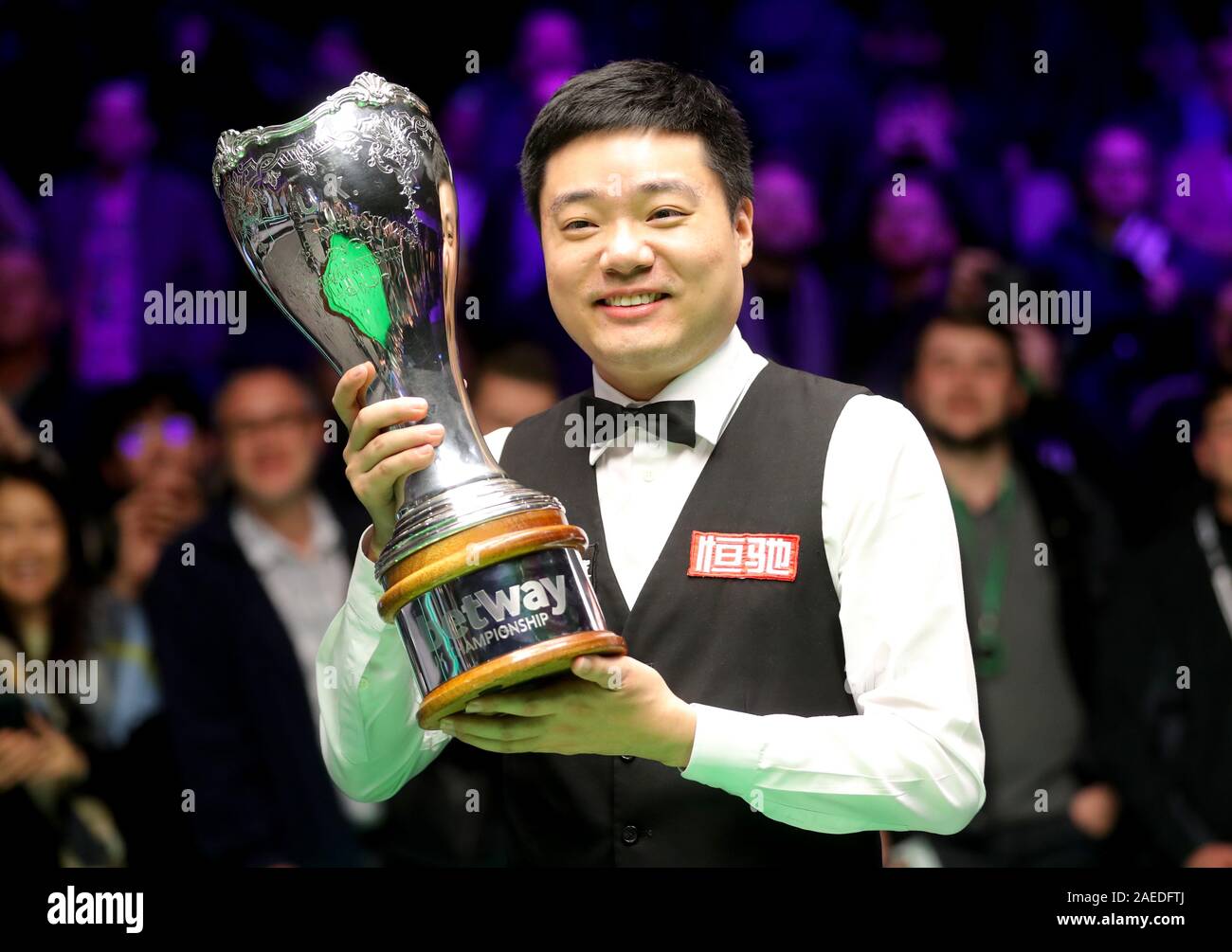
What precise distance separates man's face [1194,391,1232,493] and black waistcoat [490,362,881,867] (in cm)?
195

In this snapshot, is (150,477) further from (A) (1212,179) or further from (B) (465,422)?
(A) (1212,179)

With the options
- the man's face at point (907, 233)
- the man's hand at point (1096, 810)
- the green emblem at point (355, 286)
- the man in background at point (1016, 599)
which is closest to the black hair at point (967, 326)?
the man in background at point (1016, 599)

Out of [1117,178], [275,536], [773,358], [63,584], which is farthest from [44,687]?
[1117,178]

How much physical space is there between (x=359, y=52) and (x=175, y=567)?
1.42m

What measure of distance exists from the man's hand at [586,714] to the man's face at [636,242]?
0.43 m

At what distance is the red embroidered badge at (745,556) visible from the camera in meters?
1.72

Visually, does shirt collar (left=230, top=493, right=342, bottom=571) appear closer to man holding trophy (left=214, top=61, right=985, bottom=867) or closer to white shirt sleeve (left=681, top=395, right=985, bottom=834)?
man holding trophy (left=214, top=61, right=985, bottom=867)

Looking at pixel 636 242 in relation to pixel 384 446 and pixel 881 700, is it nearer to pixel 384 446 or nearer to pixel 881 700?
pixel 384 446

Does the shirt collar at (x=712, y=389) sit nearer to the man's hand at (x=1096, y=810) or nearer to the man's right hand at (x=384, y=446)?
the man's right hand at (x=384, y=446)

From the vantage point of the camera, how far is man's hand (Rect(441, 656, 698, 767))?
4.90 feet

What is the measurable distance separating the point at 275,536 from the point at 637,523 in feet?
5.39

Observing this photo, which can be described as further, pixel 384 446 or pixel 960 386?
pixel 960 386

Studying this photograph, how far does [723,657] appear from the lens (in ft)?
5.69

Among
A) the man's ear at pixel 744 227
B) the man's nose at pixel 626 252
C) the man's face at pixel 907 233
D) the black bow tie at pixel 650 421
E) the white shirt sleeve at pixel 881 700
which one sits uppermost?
the man's face at pixel 907 233
